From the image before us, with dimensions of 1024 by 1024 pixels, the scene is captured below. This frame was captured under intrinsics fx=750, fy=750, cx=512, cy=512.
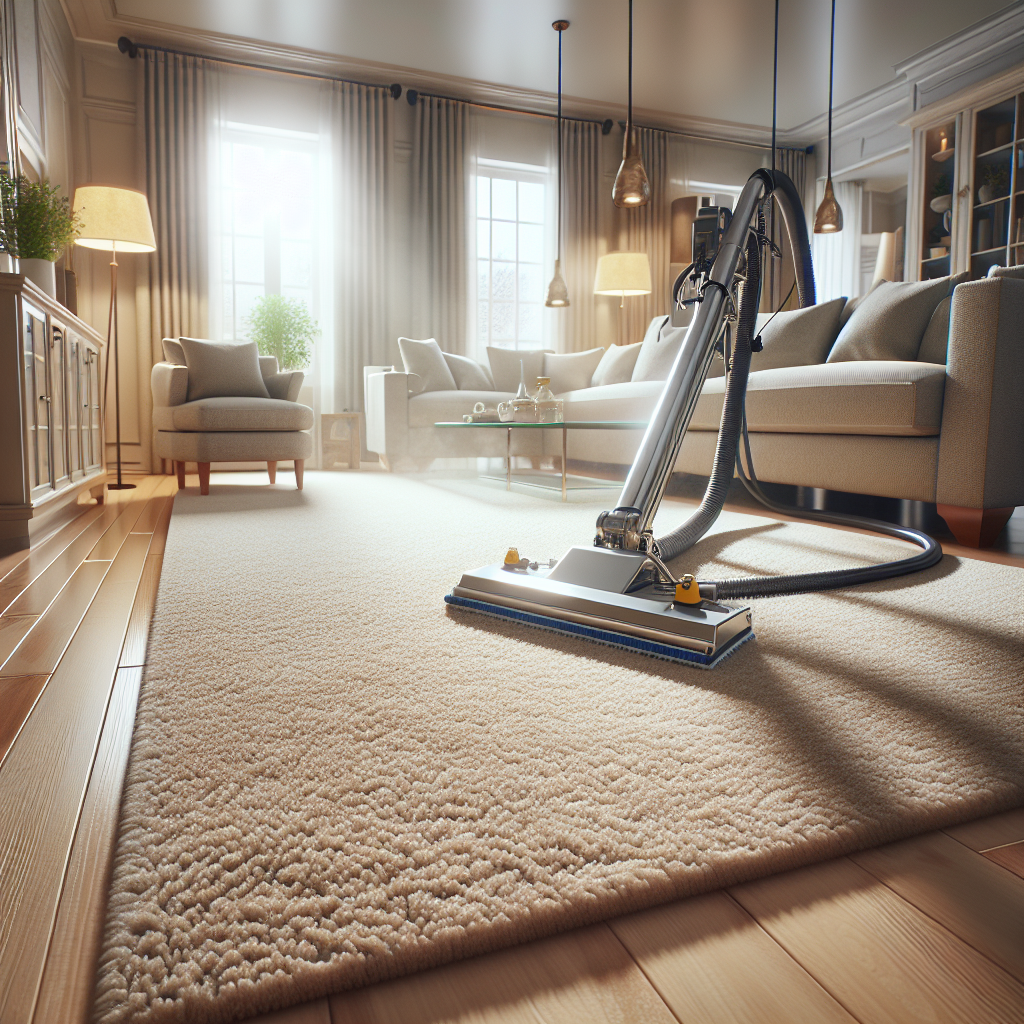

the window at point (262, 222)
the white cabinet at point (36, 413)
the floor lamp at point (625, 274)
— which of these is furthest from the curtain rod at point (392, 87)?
the white cabinet at point (36, 413)

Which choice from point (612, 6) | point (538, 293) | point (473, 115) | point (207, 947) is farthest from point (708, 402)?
point (473, 115)

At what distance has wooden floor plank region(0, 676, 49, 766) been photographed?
788mm

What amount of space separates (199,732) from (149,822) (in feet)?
0.56

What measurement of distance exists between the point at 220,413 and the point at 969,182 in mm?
5064

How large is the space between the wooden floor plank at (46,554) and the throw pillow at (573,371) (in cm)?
310

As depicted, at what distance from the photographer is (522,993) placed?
44 centimetres

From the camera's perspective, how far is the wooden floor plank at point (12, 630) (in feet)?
3.66

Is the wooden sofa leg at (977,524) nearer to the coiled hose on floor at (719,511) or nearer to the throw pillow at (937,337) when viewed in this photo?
the coiled hose on floor at (719,511)

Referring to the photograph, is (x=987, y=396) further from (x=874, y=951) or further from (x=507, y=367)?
(x=507, y=367)

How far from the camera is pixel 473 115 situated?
591 centimetres

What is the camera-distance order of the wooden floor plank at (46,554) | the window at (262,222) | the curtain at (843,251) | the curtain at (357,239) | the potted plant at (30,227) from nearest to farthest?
1. the wooden floor plank at (46,554)
2. the potted plant at (30,227)
3. the window at (262,222)
4. the curtain at (357,239)
5. the curtain at (843,251)

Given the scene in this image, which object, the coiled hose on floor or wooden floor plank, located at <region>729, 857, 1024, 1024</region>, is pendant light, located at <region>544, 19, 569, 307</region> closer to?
the coiled hose on floor

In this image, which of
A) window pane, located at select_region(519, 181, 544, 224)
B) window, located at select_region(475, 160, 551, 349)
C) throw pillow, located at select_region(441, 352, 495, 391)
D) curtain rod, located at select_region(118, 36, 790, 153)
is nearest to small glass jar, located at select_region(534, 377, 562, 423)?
throw pillow, located at select_region(441, 352, 495, 391)

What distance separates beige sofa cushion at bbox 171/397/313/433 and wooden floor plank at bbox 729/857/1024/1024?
319 cm
